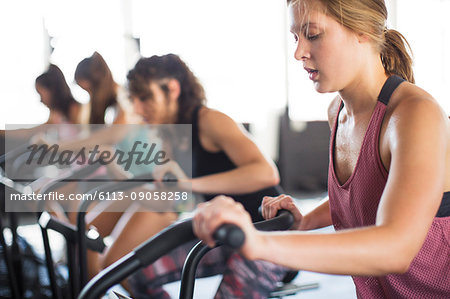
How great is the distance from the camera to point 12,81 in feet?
15.0

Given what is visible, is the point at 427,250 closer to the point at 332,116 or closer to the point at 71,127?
the point at 332,116

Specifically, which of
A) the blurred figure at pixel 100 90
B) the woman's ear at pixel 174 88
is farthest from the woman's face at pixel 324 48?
the blurred figure at pixel 100 90

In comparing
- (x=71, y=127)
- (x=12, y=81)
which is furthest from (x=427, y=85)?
(x=12, y=81)

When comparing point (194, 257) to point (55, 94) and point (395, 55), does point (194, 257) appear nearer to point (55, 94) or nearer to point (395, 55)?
point (395, 55)

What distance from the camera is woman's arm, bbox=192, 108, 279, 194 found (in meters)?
1.93

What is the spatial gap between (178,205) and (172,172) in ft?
1.06

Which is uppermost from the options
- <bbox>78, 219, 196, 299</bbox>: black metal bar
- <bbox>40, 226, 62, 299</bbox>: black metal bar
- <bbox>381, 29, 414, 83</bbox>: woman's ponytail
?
<bbox>381, 29, 414, 83</bbox>: woman's ponytail

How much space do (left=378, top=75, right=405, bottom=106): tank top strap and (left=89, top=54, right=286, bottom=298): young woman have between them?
2.40 feet

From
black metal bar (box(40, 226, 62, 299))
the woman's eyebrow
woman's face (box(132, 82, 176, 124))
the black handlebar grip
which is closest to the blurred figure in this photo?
woman's face (box(132, 82, 176, 124))

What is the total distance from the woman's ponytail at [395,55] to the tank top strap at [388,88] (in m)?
0.09

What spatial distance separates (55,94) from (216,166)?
1862mm

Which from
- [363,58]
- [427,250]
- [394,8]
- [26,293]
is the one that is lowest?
[26,293]

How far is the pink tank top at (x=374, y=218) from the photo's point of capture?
40.2 inches

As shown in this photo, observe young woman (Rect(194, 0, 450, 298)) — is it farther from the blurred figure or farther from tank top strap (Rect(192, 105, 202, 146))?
the blurred figure
